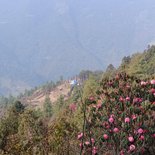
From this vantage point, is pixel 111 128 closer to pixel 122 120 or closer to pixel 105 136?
pixel 105 136

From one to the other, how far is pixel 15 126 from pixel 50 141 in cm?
2342

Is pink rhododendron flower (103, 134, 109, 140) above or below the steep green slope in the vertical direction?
below

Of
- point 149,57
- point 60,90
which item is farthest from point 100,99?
point 60,90

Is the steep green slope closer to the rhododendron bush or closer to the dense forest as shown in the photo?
the dense forest

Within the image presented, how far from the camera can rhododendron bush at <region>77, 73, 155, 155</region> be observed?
40.1ft

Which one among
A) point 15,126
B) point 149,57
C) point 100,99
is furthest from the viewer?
point 149,57

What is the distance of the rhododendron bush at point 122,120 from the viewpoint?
12.2 metres

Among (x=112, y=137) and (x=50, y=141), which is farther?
(x=50, y=141)

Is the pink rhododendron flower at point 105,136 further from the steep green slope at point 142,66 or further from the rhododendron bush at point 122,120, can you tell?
the steep green slope at point 142,66

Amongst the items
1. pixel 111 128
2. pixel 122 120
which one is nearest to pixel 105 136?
pixel 111 128

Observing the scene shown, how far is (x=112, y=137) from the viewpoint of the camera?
12.1 meters

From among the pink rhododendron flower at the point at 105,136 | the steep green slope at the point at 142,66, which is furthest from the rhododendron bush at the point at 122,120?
the steep green slope at the point at 142,66

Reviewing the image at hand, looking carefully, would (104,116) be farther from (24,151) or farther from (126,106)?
(24,151)

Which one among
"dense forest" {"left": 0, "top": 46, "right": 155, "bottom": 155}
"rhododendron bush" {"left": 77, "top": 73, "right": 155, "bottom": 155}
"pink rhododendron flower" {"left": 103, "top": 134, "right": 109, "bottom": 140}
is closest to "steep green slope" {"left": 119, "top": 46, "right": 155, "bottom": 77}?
"dense forest" {"left": 0, "top": 46, "right": 155, "bottom": 155}
